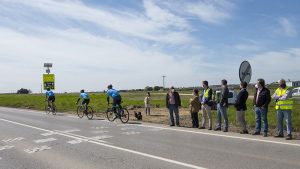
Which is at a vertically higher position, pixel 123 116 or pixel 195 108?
pixel 195 108

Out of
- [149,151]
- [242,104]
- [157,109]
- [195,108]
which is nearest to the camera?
[149,151]

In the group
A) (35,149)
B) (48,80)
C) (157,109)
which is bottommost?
(35,149)

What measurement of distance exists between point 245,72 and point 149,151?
5.36m

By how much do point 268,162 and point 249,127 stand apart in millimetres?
7578

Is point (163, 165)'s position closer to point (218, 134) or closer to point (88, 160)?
point (88, 160)

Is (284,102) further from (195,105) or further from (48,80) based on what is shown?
A: (48,80)

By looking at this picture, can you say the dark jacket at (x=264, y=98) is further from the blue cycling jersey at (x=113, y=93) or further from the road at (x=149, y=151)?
the blue cycling jersey at (x=113, y=93)

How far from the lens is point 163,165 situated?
8.49 meters

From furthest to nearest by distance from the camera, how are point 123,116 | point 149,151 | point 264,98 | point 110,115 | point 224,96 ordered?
point 110,115
point 123,116
point 224,96
point 264,98
point 149,151

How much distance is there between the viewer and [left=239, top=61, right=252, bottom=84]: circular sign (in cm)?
1379

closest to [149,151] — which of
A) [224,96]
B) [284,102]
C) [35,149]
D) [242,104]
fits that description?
[35,149]

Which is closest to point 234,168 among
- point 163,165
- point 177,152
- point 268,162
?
point 268,162

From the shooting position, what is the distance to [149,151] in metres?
10.4

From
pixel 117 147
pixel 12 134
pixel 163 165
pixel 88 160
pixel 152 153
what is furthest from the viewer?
pixel 12 134
